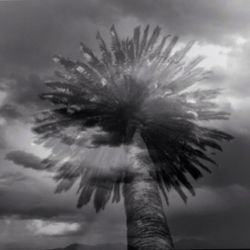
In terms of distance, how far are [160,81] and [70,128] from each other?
3.04 metres

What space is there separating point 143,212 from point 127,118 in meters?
3.60

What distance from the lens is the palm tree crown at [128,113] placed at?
42.5 ft

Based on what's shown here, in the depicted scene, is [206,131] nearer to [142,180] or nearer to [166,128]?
[166,128]

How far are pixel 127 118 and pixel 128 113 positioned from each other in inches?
5.6

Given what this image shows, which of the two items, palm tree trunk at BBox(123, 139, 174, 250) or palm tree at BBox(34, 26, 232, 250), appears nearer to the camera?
palm tree trunk at BBox(123, 139, 174, 250)

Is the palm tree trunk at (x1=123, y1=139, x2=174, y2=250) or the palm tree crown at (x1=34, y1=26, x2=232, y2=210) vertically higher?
the palm tree crown at (x1=34, y1=26, x2=232, y2=210)

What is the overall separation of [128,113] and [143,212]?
12.1ft

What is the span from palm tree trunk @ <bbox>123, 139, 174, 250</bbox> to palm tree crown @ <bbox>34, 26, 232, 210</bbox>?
4.90 feet

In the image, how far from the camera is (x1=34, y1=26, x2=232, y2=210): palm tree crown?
1295cm

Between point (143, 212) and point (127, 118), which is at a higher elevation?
point (127, 118)

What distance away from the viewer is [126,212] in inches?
405

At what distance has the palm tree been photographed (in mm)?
12883

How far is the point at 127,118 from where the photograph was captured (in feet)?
42.0

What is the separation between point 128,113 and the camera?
1282 centimetres
